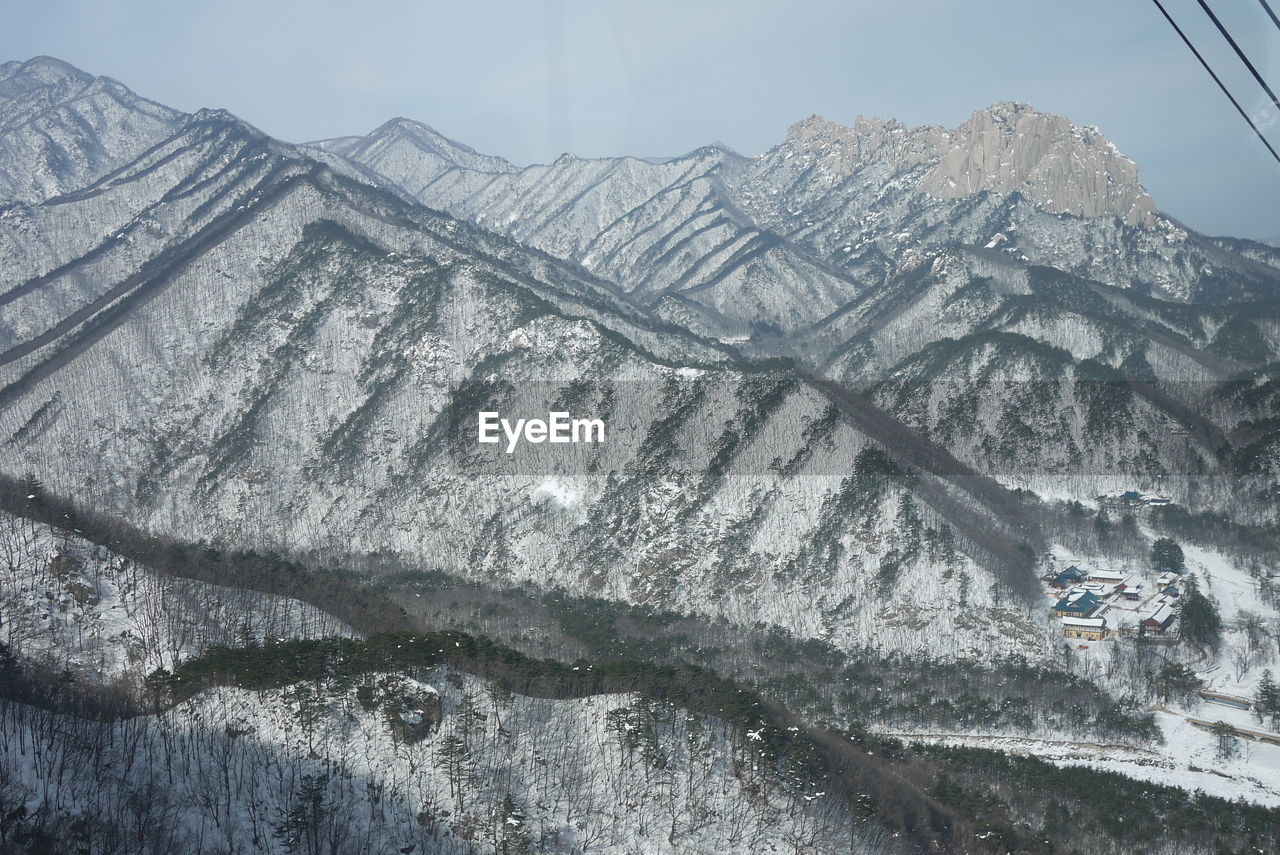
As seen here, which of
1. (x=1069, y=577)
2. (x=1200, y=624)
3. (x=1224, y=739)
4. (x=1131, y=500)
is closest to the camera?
(x=1224, y=739)

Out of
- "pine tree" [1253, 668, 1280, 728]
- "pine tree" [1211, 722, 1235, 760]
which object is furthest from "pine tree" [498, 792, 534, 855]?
"pine tree" [1253, 668, 1280, 728]

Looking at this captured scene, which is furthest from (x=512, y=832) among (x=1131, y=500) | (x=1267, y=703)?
(x=1131, y=500)

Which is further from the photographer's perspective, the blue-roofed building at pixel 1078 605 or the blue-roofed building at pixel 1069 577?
the blue-roofed building at pixel 1069 577

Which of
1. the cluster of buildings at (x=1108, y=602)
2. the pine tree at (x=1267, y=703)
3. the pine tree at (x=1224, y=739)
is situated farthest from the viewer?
the cluster of buildings at (x=1108, y=602)

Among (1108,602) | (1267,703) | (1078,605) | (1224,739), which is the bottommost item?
(1224,739)

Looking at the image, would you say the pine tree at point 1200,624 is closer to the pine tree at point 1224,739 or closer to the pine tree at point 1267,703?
the pine tree at point 1267,703

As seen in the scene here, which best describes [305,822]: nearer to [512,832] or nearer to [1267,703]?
[512,832]

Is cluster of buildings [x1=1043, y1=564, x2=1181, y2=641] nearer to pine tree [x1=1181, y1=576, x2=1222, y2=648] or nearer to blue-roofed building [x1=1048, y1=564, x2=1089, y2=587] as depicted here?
blue-roofed building [x1=1048, y1=564, x2=1089, y2=587]

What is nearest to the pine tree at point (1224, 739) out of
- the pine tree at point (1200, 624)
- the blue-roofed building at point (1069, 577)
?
the pine tree at point (1200, 624)

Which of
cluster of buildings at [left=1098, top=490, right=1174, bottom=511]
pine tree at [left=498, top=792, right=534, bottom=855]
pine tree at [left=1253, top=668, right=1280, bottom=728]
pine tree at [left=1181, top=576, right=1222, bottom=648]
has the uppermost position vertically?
cluster of buildings at [left=1098, top=490, right=1174, bottom=511]

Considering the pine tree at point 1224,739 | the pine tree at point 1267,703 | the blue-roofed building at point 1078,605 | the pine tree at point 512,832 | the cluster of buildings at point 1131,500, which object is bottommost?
Answer: the pine tree at point 512,832
